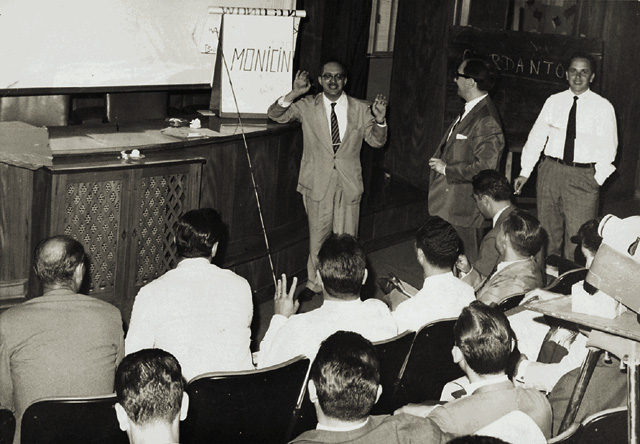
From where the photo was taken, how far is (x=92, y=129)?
5086mm

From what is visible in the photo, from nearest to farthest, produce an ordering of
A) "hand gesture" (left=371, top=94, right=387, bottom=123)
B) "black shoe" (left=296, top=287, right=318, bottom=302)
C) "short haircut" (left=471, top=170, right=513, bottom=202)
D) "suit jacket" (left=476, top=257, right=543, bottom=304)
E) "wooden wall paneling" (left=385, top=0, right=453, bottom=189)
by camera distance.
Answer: "suit jacket" (left=476, top=257, right=543, bottom=304)
"short haircut" (left=471, top=170, right=513, bottom=202)
"hand gesture" (left=371, top=94, right=387, bottom=123)
"black shoe" (left=296, top=287, right=318, bottom=302)
"wooden wall paneling" (left=385, top=0, right=453, bottom=189)

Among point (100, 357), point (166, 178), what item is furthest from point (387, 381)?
point (166, 178)

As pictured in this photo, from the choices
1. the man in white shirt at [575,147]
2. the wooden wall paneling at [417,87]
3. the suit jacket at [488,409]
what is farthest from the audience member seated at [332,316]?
the wooden wall paneling at [417,87]

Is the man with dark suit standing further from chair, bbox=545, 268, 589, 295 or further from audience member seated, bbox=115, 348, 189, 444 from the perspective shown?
audience member seated, bbox=115, 348, 189, 444

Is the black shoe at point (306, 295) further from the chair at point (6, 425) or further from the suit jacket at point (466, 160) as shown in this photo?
the chair at point (6, 425)

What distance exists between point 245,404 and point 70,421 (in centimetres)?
55

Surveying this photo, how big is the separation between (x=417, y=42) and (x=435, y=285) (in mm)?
4777

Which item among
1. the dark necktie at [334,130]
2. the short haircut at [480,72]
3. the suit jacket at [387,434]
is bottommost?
the suit jacket at [387,434]

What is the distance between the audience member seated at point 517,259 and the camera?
3.61m

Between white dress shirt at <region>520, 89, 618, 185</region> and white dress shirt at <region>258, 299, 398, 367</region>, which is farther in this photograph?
white dress shirt at <region>520, 89, 618, 185</region>

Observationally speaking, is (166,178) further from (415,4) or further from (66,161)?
(415,4)

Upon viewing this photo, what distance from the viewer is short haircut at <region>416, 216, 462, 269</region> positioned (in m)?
3.43

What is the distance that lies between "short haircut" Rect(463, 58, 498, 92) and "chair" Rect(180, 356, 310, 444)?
2743 mm

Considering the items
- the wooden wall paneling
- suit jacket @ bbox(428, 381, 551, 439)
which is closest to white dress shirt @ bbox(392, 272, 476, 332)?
suit jacket @ bbox(428, 381, 551, 439)
